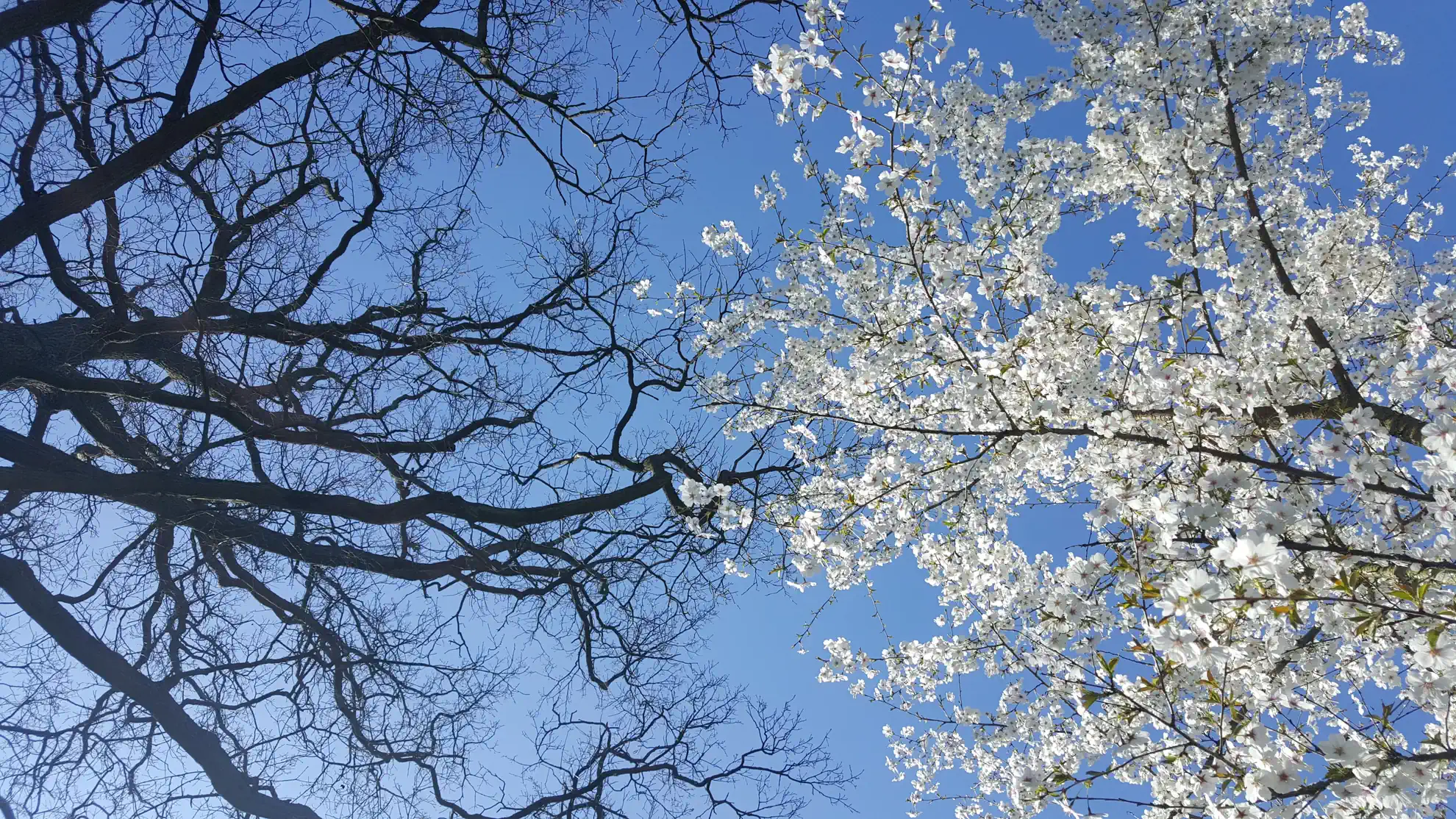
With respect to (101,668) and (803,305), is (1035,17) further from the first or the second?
(101,668)

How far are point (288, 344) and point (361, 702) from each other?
3.11 m

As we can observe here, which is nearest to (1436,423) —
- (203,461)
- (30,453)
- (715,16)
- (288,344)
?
(715,16)

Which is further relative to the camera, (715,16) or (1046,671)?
(1046,671)

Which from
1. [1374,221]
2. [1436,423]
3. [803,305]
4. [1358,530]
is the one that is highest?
[1374,221]

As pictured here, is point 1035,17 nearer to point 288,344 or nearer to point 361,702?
point 288,344

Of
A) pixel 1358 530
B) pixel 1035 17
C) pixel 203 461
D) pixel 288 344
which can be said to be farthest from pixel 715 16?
pixel 1358 530

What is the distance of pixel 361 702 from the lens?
6.13m

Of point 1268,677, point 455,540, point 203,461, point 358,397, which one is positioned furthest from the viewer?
point 455,540

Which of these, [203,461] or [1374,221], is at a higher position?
[1374,221]

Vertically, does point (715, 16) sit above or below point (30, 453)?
above

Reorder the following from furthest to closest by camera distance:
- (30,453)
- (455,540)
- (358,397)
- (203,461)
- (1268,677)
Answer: (455,540) → (358,397) → (203,461) → (30,453) → (1268,677)

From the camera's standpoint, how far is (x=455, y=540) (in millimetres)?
5973

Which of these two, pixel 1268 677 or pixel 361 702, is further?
pixel 361 702

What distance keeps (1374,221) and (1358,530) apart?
2.29 m
